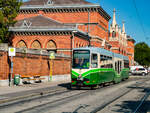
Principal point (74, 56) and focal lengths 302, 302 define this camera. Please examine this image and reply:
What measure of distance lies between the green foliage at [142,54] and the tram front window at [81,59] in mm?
119889

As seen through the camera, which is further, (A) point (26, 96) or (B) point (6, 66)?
(B) point (6, 66)

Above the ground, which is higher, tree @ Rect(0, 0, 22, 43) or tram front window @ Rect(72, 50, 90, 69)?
tree @ Rect(0, 0, 22, 43)

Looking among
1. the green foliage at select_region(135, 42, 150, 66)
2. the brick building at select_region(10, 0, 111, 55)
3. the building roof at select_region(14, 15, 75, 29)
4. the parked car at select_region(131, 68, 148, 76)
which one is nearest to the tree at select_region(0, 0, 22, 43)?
the brick building at select_region(10, 0, 111, 55)

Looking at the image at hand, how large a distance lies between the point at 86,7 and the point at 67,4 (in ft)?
14.1

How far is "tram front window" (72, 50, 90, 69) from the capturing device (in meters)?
22.7

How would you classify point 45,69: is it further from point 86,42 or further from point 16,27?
point 86,42

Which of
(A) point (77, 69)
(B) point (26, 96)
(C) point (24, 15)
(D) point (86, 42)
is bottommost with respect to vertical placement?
(B) point (26, 96)

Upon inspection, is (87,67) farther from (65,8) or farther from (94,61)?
(65,8)

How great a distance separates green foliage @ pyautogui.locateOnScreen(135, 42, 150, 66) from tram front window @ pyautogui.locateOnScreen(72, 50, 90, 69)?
393ft

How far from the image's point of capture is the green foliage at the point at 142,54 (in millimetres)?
139625

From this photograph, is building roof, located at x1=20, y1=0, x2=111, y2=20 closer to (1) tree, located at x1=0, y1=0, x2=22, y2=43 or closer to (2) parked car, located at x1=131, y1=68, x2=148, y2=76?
(2) parked car, located at x1=131, y1=68, x2=148, y2=76

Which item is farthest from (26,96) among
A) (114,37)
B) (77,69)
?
(114,37)

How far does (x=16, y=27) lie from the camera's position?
51625 mm

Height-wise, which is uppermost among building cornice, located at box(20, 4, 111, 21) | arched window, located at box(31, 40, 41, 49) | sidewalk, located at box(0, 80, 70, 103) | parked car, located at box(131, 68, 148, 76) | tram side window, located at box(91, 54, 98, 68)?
building cornice, located at box(20, 4, 111, 21)
